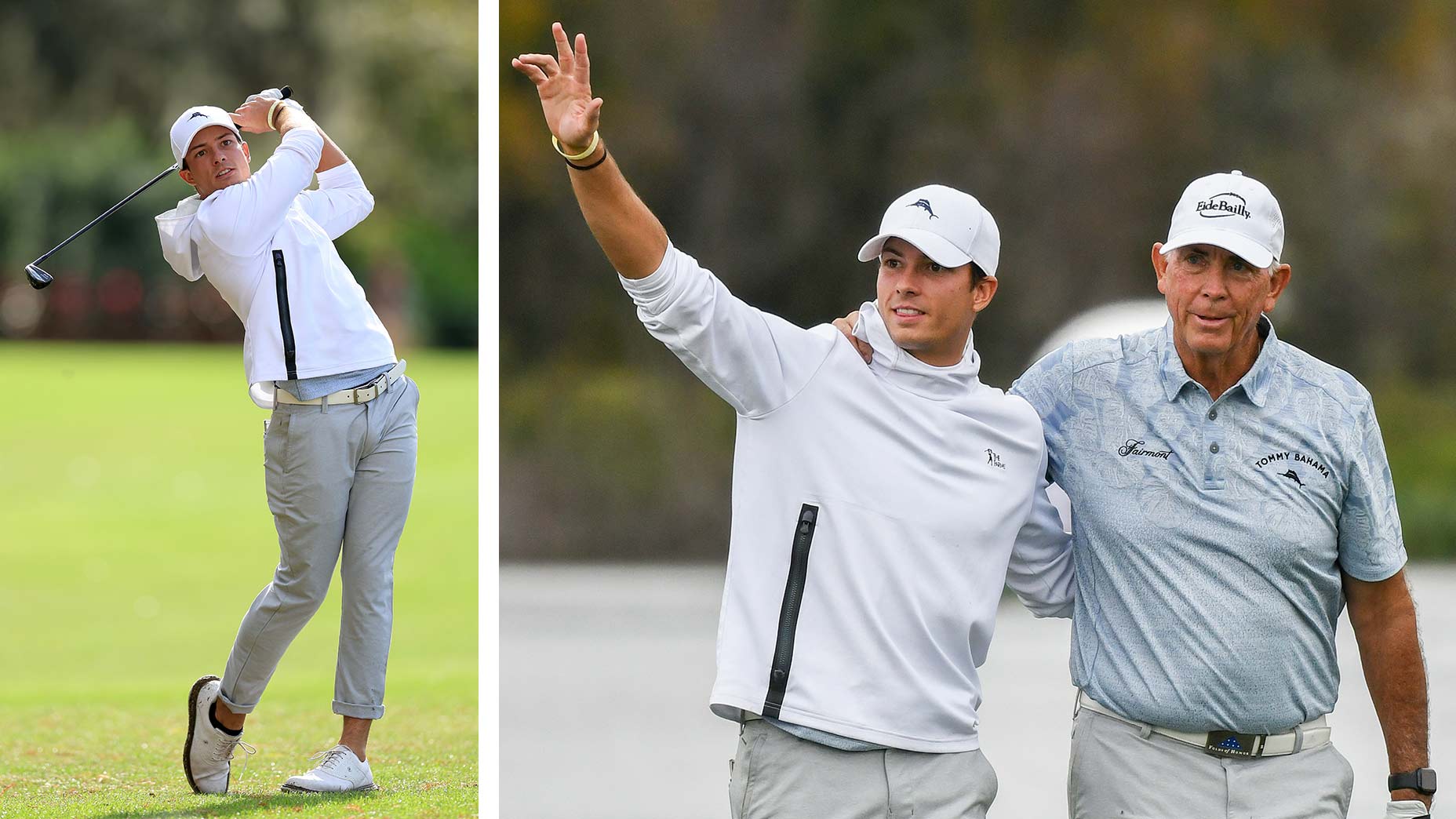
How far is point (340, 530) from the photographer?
4922mm

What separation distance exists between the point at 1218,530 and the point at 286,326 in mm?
2432

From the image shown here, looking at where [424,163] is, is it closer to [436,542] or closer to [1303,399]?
[436,542]

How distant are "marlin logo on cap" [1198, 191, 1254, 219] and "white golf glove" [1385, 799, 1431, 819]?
140cm

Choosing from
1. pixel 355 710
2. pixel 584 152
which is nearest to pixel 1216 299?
pixel 584 152

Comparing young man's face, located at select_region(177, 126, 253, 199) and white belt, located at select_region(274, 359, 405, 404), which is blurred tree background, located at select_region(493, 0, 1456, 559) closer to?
white belt, located at select_region(274, 359, 405, 404)

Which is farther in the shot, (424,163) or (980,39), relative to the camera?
(424,163)

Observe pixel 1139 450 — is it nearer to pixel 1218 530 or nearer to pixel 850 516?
pixel 1218 530

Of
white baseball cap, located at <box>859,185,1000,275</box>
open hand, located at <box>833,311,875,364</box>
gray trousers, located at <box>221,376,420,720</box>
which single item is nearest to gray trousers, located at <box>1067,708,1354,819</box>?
open hand, located at <box>833,311,875,364</box>

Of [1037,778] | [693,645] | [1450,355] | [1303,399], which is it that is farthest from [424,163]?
[1303,399]

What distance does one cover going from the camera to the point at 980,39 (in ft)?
63.4

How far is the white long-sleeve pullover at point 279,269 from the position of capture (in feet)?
15.4

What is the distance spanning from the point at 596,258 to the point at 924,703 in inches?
597

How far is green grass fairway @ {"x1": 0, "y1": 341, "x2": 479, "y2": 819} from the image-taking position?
206 inches

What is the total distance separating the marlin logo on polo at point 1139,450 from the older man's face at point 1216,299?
0.78 ft
